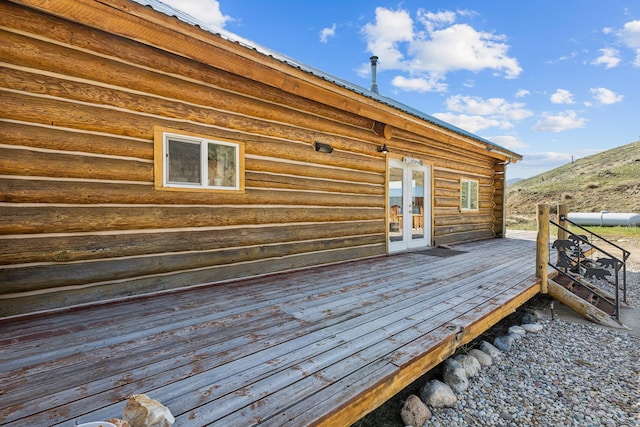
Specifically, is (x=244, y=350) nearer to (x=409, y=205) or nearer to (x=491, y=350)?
(x=491, y=350)

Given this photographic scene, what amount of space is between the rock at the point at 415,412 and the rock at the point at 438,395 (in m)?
0.09

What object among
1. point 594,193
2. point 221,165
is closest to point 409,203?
point 221,165

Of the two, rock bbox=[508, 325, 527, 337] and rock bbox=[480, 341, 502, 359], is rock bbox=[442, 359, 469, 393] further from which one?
rock bbox=[508, 325, 527, 337]

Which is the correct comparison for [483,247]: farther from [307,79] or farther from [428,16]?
[428,16]

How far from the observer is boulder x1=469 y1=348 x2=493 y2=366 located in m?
2.89

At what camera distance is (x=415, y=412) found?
2.09 meters

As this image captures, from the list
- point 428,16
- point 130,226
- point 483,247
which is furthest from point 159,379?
point 428,16

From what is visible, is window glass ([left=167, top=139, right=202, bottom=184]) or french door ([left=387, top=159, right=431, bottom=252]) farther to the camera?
french door ([left=387, top=159, right=431, bottom=252])

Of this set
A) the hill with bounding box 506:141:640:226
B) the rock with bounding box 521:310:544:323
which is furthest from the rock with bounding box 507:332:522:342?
the hill with bounding box 506:141:640:226

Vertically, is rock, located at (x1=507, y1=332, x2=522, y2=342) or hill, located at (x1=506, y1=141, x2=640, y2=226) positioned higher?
hill, located at (x1=506, y1=141, x2=640, y2=226)

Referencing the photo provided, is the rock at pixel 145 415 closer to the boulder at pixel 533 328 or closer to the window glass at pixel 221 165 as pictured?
the window glass at pixel 221 165

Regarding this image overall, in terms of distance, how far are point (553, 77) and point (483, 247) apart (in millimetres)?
16444

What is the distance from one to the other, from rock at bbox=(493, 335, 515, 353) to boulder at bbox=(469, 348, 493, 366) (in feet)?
1.32

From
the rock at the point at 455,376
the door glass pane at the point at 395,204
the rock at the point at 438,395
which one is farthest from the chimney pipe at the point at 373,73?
the rock at the point at 438,395
